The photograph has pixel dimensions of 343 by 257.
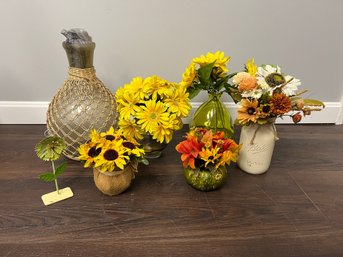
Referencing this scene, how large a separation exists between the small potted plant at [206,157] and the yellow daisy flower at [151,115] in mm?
85

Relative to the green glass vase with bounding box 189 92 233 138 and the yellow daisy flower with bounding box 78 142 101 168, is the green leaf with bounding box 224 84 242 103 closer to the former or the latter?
the green glass vase with bounding box 189 92 233 138

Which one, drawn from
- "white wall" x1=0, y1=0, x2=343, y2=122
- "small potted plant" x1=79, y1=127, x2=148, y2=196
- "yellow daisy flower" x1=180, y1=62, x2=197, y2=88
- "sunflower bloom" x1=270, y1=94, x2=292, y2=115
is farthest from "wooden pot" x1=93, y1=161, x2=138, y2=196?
"white wall" x1=0, y1=0, x2=343, y2=122

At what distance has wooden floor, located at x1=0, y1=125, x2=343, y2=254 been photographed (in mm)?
564

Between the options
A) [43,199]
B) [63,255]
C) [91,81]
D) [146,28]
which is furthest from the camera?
[146,28]

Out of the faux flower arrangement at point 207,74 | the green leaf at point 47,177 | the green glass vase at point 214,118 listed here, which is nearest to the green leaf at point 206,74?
the faux flower arrangement at point 207,74

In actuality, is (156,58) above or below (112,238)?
above

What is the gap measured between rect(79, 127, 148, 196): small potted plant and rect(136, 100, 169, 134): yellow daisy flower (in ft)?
0.21

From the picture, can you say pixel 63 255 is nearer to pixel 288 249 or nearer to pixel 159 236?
pixel 159 236

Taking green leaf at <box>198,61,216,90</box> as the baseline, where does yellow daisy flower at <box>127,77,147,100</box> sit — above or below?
below

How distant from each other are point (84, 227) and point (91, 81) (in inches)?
16.2

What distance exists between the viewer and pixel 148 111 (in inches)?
28.6

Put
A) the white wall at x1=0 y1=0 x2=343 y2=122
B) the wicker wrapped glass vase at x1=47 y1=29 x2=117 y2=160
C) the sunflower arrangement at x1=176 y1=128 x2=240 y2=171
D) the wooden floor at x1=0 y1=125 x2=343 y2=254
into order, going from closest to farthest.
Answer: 1. the wooden floor at x1=0 y1=125 x2=343 y2=254
2. the sunflower arrangement at x1=176 y1=128 x2=240 y2=171
3. the wicker wrapped glass vase at x1=47 y1=29 x2=117 y2=160
4. the white wall at x1=0 y1=0 x2=343 y2=122

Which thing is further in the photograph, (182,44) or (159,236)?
(182,44)

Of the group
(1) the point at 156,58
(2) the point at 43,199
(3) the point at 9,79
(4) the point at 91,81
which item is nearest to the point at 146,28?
(1) the point at 156,58
